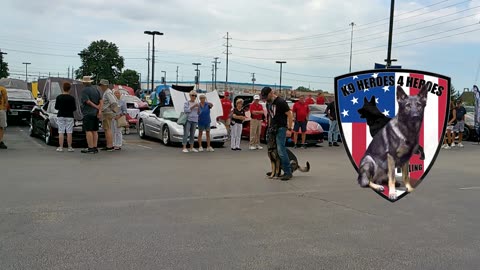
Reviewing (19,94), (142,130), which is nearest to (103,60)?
(19,94)

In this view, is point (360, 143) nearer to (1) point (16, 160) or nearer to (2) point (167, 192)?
(2) point (167, 192)

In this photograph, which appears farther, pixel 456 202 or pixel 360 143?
pixel 456 202

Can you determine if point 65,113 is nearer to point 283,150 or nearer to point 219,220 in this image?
point 283,150

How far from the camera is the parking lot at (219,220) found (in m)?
4.36

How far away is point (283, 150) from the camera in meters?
8.66

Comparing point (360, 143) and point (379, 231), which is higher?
point (360, 143)

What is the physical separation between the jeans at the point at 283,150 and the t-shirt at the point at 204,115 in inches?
191

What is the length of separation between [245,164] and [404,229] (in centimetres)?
562

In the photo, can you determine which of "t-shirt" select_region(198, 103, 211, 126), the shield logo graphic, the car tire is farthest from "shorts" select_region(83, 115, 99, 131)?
the shield logo graphic

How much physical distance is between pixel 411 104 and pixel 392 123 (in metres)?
0.18

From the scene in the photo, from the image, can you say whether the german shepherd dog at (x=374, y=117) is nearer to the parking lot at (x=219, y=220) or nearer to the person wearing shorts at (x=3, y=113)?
the parking lot at (x=219, y=220)

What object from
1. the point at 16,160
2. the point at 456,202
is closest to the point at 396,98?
the point at 456,202

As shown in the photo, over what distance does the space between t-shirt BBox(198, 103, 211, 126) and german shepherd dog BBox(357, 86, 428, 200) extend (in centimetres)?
1011

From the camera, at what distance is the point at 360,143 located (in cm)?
337
